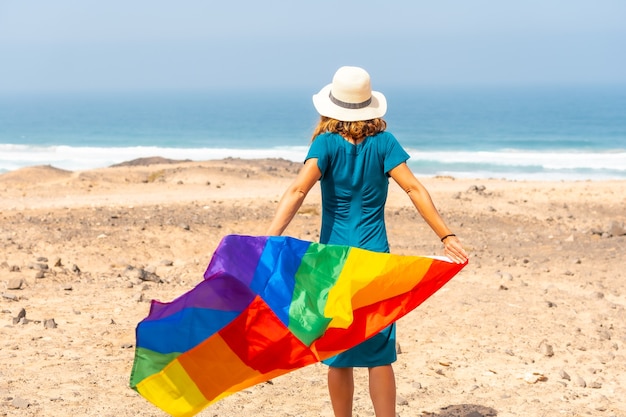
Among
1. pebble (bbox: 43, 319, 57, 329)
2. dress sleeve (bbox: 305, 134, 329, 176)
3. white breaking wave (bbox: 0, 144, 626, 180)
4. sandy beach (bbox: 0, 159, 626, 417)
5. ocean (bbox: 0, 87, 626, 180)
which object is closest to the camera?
dress sleeve (bbox: 305, 134, 329, 176)

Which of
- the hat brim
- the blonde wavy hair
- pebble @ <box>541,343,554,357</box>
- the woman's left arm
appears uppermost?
the hat brim

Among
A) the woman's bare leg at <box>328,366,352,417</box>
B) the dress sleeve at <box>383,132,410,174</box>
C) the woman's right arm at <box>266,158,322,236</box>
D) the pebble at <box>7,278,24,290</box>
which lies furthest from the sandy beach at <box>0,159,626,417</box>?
the dress sleeve at <box>383,132,410,174</box>

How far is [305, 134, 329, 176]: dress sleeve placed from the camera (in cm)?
471

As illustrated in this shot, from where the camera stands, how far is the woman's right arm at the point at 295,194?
15.5ft

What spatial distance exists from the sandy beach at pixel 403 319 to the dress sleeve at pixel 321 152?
6.44ft

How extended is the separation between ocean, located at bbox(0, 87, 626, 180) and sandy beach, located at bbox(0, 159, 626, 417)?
21881 mm

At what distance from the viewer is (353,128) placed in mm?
4742

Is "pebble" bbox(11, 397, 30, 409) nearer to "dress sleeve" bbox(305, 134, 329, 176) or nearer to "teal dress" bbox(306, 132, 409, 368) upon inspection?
"teal dress" bbox(306, 132, 409, 368)

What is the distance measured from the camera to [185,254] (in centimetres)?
1161

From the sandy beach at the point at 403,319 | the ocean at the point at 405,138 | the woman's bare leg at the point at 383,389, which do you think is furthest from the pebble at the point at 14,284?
the ocean at the point at 405,138

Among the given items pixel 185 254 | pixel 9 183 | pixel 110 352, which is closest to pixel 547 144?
pixel 9 183

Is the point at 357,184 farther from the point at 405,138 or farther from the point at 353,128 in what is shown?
the point at 405,138

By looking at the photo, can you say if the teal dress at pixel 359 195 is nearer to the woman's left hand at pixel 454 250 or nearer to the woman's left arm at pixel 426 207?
the woman's left arm at pixel 426 207

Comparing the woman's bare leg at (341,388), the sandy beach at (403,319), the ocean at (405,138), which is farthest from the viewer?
the ocean at (405,138)
